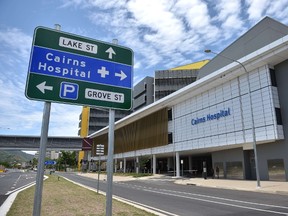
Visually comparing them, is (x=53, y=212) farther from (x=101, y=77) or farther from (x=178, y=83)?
(x=178, y=83)

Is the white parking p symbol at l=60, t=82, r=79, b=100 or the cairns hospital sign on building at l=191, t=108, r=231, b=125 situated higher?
the cairns hospital sign on building at l=191, t=108, r=231, b=125

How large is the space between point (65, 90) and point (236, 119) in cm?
2840

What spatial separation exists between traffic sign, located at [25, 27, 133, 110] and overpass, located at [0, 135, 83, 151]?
85.8 m

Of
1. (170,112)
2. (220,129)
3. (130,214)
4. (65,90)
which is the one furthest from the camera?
(170,112)

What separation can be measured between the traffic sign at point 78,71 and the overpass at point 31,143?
8575 centimetres

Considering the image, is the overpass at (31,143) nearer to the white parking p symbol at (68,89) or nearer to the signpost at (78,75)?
the signpost at (78,75)

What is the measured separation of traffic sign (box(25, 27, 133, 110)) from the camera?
4.29m

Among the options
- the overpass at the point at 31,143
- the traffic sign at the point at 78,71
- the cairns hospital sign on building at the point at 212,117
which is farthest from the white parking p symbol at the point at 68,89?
the overpass at the point at 31,143

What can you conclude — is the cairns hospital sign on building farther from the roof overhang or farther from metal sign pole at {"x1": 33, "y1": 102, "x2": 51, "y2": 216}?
metal sign pole at {"x1": 33, "y1": 102, "x2": 51, "y2": 216}

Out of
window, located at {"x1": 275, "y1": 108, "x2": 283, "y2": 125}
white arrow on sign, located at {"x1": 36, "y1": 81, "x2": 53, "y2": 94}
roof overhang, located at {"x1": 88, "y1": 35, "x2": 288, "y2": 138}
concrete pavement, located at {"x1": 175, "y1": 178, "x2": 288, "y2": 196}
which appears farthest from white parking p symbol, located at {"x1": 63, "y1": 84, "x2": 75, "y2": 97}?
window, located at {"x1": 275, "y1": 108, "x2": 283, "y2": 125}

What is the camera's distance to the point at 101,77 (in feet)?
15.9

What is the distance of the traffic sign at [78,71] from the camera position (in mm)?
4292

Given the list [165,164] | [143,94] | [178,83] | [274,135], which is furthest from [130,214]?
[143,94]

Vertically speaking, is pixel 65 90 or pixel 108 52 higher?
pixel 108 52
